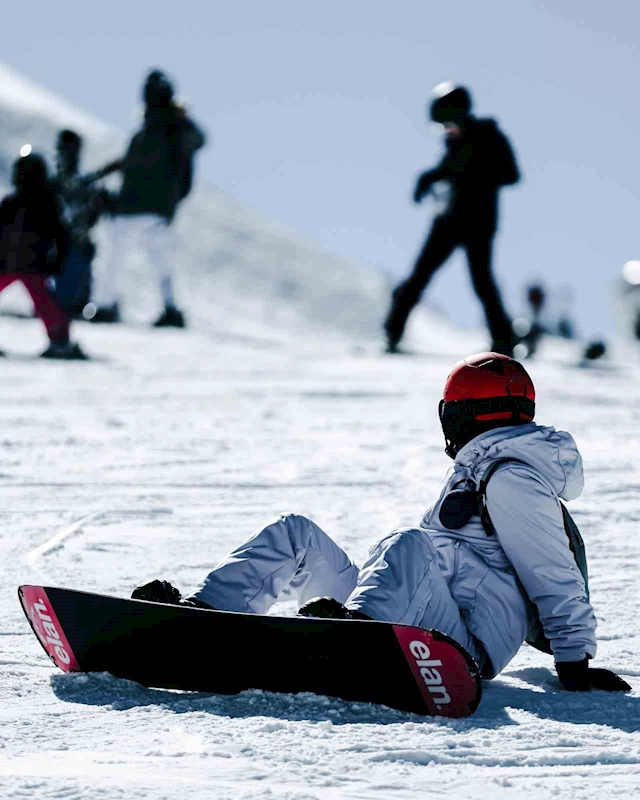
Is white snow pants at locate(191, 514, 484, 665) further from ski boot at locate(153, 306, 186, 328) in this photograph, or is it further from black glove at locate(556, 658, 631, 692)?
ski boot at locate(153, 306, 186, 328)

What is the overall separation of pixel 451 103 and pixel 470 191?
64 cm

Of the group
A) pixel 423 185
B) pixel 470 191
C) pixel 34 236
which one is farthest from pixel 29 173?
pixel 470 191

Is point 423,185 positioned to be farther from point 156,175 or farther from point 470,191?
point 156,175

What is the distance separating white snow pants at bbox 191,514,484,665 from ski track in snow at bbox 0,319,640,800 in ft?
0.73

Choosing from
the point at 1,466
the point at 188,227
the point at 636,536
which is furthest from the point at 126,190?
the point at 188,227

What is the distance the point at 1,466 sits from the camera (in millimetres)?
6066

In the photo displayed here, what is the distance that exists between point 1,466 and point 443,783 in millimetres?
4144

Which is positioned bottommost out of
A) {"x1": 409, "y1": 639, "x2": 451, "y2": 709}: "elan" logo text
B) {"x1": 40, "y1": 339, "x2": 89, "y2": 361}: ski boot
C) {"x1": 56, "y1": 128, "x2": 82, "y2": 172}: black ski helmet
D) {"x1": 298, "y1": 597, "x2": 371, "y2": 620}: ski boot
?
{"x1": 40, "y1": 339, "x2": 89, "y2": 361}: ski boot

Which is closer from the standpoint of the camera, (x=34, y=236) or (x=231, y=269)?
(x=34, y=236)

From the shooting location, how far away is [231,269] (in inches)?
1064

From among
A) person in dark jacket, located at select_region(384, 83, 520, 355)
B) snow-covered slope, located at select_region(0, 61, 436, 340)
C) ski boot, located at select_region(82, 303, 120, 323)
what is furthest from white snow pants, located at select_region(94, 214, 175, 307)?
snow-covered slope, located at select_region(0, 61, 436, 340)

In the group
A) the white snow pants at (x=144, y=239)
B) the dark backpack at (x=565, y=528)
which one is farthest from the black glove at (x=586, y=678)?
the white snow pants at (x=144, y=239)

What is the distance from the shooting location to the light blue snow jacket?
306 centimetres

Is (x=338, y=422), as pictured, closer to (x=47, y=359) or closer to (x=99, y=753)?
(x=47, y=359)
